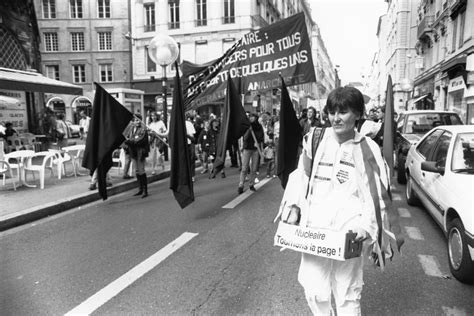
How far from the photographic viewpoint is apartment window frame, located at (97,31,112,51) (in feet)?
127

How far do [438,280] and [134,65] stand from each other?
122 ft

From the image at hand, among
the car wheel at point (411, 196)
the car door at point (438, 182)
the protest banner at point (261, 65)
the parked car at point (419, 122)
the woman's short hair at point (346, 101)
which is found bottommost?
the car wheel at point (411, 196)

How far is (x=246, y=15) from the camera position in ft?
111

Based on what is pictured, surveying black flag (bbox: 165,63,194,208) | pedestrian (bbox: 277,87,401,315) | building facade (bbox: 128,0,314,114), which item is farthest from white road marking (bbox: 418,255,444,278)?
building facade (bbox: 128,0,314,114)

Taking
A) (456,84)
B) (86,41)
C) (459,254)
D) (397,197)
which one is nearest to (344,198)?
(459,254)

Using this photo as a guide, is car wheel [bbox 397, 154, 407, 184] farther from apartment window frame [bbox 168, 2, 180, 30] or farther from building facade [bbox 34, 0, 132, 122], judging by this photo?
building facade [bbox 34, 0, 132, 122]

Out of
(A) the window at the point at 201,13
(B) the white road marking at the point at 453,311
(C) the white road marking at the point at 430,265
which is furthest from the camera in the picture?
(A) the window at the point at 201,13

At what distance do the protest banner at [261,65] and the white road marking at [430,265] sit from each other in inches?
142

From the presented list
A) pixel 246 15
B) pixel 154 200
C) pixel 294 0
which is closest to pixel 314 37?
pixel 294 0

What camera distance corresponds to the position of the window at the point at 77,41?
3912 cm

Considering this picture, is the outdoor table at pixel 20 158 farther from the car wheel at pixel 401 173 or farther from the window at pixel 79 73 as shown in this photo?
the window at pixel 79 73

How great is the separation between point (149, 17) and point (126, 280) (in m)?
36.8

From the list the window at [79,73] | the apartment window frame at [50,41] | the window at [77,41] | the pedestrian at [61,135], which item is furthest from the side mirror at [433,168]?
the apartment window frame at [50,41]

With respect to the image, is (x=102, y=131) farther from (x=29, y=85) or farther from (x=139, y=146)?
(x=29, y=85)
